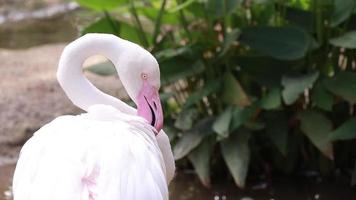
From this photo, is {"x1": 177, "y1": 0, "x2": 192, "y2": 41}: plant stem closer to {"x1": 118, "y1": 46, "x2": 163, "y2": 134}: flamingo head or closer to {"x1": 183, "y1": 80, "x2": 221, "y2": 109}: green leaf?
{"x1": 183, "y1": 80, "x2": 221, "y2": 109}: green leaf

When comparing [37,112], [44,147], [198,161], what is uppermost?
[44,147]

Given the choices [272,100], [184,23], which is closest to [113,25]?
[184,23]

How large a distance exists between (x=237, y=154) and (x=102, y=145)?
174 centimetres

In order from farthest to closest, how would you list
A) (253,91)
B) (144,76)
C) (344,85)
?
1. (253,91)
2. (344,85)
3. (144,76)

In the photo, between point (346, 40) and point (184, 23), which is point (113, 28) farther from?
point (346, 40)

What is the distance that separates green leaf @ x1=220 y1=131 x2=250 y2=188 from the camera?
4.76 meters

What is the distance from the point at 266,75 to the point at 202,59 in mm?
349

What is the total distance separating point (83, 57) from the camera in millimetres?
3645

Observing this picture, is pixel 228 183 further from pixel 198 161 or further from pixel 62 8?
pixel 62 8

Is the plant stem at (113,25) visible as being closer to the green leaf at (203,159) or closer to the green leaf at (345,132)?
the green leaf at (203,159)

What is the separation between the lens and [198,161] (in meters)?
4.95

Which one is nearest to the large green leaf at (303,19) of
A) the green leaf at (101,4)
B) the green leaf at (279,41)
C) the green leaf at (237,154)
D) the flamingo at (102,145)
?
the green leaf at (279,41)

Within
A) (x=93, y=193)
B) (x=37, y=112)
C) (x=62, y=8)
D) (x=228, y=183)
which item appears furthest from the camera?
(x=62, y=8)

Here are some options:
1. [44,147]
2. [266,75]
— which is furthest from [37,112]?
[44,147]
